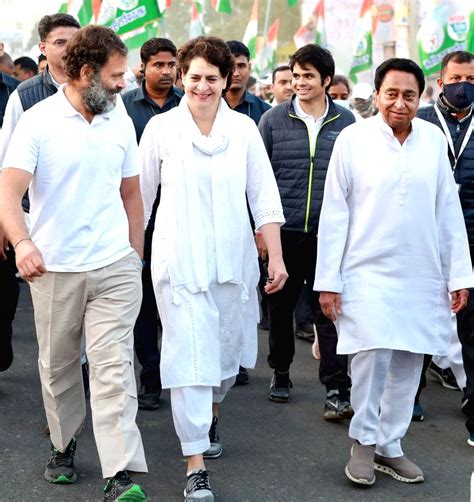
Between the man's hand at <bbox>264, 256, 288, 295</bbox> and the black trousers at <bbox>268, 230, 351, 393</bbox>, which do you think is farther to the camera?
the black trousers at <bbox>268, 230, 351, 393</bbox>

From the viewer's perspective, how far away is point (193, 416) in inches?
219

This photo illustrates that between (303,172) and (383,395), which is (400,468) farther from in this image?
(303,172)

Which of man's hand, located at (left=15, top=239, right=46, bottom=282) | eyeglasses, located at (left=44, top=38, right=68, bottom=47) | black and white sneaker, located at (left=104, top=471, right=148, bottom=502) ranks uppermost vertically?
eyeglasses, located at (left=44, top=38, right=68, bottom=47)

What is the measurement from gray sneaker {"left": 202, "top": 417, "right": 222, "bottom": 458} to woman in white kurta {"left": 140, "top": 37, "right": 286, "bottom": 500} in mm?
348

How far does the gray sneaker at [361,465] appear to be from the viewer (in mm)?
5730

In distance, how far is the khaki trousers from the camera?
5.14m

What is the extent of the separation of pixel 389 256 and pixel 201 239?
985mm

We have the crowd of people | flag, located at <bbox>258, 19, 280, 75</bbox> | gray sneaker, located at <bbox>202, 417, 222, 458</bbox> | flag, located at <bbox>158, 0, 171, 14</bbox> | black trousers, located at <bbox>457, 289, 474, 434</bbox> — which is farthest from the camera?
flag, located at <bbox>258, 19, 280, 75</bbox>

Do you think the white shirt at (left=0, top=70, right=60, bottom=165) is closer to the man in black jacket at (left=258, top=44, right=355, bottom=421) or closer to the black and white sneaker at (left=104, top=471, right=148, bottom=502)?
the man in black jacket at (left=258, top=44, right=355, bottom=421)

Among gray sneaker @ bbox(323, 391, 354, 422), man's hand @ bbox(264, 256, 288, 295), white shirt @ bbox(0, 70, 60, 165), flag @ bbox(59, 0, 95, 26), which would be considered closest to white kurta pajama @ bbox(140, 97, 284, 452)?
man's hand @ bbox(264, 256, 288, 295)

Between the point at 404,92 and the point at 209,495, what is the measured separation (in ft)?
7.31

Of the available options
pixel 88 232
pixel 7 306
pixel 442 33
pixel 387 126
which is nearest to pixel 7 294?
pixel 7 306

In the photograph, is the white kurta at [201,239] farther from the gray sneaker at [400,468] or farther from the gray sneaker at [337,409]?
the gray sneaker at [337,409]

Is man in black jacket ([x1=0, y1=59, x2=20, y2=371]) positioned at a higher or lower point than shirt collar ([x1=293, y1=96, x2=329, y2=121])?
lower
